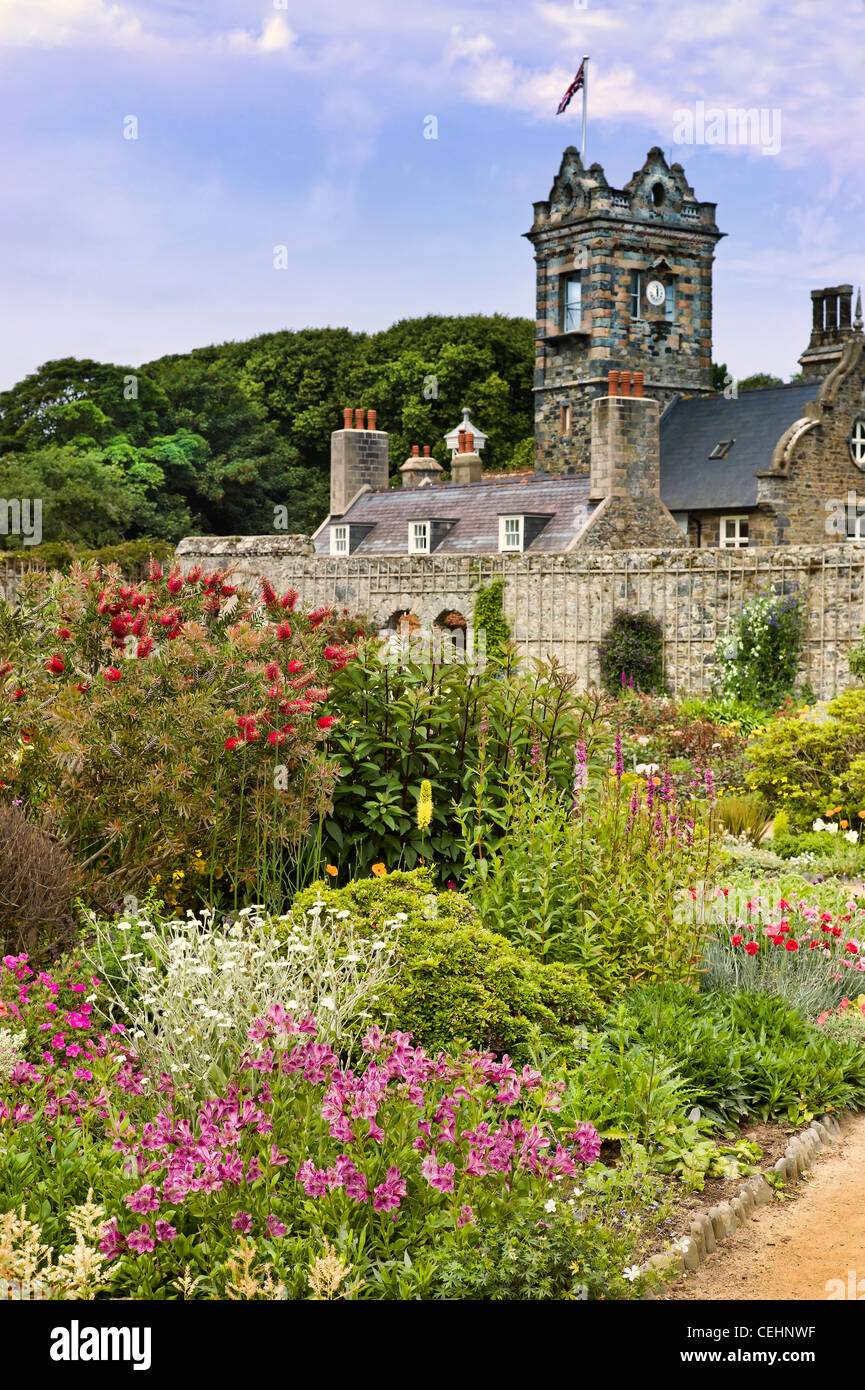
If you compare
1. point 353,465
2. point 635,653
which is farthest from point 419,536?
point 635,653

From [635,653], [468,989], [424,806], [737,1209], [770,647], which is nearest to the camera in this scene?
[737,1209]

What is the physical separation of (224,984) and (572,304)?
3382cm

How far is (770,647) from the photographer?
16750 mm

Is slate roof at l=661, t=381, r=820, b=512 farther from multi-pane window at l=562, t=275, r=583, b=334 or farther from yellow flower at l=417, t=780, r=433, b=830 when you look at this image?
yellow flower at l=417, t=780, r=433, b=830

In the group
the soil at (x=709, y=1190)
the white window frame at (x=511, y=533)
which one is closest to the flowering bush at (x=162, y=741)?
the soil at (x=709, y=1190)

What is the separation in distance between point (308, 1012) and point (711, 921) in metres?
2.89

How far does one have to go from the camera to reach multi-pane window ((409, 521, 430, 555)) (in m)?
26.7

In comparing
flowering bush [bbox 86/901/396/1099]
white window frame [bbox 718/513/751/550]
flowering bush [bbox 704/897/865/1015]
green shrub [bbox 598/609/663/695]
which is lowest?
flowering bush [bbox 704/897/865/1015]

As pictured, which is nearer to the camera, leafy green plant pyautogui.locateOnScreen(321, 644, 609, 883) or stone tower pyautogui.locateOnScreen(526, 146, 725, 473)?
leafy green plant pyautogui.locateOnScreen(321, 644, 609, 883)

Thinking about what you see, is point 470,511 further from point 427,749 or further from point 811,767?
point 427,749

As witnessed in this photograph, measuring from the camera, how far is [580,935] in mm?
5852

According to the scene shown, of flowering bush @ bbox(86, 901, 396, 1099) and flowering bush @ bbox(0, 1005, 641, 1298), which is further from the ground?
flowering bush @ bbox(86, 901, 396, 1099)

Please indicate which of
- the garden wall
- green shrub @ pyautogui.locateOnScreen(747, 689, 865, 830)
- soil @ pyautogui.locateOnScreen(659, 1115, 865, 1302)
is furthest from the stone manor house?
soil @ pyautogui.locateOnScreen(659, 1115, 865, 1302)

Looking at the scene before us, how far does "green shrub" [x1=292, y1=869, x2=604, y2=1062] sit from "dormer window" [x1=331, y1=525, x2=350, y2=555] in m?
23.6
